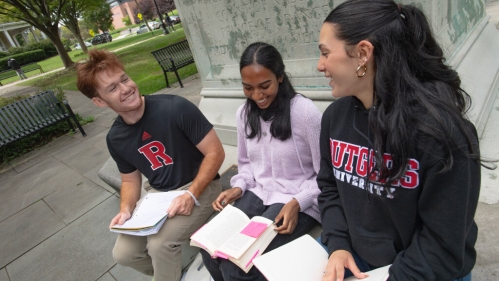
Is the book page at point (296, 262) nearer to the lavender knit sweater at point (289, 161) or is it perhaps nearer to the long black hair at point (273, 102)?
the lavender knit sweater at point (289, 161)

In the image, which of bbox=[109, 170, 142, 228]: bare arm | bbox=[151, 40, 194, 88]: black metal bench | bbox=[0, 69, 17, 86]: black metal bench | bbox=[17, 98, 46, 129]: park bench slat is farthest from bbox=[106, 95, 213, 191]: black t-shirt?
bbox=[0, 69, 17, 86]: black metal bench

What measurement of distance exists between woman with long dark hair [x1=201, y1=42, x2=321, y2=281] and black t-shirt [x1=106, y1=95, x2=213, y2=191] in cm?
41

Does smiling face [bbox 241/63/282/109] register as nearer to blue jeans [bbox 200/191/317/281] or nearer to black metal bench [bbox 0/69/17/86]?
blue jeans [bbox 200/191/317/281]

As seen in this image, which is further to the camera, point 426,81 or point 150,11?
point 150,11

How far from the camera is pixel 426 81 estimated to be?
1051mm

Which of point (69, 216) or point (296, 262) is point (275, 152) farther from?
point (69, 216)

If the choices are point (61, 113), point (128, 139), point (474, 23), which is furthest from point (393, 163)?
point (61, 113)

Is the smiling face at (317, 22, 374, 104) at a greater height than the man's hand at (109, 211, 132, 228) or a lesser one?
greater

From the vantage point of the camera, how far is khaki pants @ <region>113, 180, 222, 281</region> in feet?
6.55

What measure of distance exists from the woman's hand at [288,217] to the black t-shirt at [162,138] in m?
0.89

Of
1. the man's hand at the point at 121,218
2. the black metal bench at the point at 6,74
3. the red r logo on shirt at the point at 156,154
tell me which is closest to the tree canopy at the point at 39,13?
the black metal bench at the point at 6,74

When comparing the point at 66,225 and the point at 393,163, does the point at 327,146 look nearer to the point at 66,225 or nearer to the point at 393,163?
Result: the point at 393,163

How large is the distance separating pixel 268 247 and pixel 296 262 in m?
0.31

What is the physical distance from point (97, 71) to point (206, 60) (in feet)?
5.99
